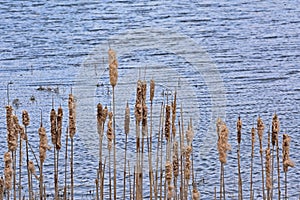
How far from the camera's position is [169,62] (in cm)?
1180

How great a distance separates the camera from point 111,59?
3.10 metres

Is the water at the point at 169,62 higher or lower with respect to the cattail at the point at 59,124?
lower

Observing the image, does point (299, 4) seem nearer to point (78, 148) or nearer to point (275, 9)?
point (275, 9)

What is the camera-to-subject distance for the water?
756cm

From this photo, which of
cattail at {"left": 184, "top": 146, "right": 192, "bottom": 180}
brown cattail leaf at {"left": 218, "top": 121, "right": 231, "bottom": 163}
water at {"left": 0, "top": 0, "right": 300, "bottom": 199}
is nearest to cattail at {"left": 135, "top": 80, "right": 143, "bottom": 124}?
cattail at {"left": 184, "top": 146, "right": 192, "bottom": 180}

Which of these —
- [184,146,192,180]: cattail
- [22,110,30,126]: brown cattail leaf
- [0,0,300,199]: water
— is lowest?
[0,0,300,199]: water

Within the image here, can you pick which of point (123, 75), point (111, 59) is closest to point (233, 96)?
point (123, 75)

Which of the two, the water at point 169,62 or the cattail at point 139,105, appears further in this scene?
the water at point 169,62

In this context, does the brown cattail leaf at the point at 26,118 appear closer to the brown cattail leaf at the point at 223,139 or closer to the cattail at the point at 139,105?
the cattail at the point at 139,105

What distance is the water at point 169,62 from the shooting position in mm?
7562

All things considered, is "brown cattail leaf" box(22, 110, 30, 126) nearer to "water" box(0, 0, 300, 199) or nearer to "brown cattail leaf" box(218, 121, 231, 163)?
"brown cattail leaf" box(218, 121, 231, 163)

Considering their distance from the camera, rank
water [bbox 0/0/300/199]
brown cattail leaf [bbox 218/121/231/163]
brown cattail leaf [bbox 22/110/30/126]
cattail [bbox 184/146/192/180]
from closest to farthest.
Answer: brown cattail leaf [bbox 218/121/231/163], cattail [bbox 184/146/192/180], brown cattail leaf [bbox 22/110/30/126], water [bbox 0/0/300/199]

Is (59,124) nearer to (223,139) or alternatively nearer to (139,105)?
(139,105)

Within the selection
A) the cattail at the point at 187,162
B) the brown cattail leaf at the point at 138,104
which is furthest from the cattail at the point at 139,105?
the cattail at the point at 187,162
